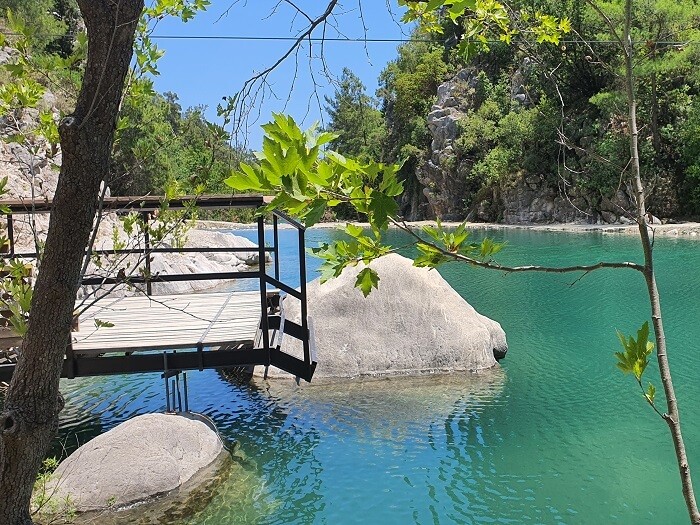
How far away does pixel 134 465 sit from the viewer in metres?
5.46

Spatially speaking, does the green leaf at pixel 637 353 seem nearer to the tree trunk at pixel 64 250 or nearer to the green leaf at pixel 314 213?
the green leaf at pixel 314 213

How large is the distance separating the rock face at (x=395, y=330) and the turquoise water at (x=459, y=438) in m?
0.35

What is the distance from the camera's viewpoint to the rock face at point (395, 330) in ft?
28.7

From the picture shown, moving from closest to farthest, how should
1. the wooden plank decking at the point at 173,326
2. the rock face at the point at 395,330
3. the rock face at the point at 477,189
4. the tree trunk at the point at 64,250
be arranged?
the tree trunk at the point at 64,250
the wooden plank decking at the point at 173,326
the rock face at the point at 395,330
the rock face at the point at 477,189

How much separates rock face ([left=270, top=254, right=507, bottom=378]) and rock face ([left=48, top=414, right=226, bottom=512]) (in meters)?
2.88

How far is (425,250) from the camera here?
143cm

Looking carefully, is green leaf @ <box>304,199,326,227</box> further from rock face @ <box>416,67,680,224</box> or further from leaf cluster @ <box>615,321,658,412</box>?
rock face @ <box>416,67,680,224</box>

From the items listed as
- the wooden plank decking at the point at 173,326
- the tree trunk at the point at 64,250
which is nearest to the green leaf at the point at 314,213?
the tree trunk at the point at 64,250

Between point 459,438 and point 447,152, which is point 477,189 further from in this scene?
point 459,438

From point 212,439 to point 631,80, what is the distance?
562cm

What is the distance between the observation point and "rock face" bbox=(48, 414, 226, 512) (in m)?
5.23

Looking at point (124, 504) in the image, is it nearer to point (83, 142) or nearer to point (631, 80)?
point (83, 142)

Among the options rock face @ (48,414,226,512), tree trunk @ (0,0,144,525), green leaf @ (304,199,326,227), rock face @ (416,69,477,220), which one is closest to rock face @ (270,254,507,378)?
rock face @ (48,414,226,512)

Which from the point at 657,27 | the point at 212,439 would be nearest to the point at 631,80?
the point at 212,439
